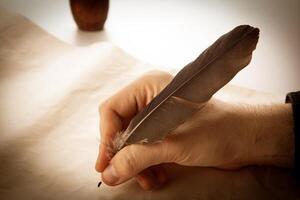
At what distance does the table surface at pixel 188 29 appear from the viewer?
4.37ft

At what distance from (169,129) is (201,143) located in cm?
9

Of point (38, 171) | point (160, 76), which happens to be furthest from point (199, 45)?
point (38, 171)

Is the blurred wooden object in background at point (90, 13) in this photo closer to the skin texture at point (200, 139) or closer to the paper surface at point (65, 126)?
the paper surface at point (65, 126)

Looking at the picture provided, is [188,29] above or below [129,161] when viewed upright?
above

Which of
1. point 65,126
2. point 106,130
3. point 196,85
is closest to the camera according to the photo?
point 196,85

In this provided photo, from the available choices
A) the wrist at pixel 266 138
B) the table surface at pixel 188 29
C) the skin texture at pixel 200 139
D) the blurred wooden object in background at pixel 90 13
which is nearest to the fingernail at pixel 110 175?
the skin texture at pixel 200 139

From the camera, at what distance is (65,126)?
1.04 meters

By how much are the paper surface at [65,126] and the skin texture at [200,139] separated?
0.04 meters

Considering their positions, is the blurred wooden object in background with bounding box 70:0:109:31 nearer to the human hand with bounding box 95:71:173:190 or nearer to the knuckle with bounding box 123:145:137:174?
the human hand with bounding box 95:71:173:190

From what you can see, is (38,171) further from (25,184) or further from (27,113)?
(27,113)

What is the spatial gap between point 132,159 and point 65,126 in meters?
0.30

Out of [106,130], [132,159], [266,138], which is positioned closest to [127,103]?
[106,130]

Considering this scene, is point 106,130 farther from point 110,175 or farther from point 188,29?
point 188,29

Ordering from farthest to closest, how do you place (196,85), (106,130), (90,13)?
(90,13), (106,130), (196,85)
